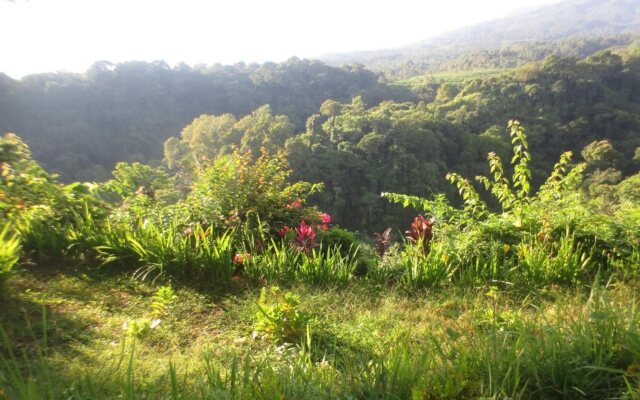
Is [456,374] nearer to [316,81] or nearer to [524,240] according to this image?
[524,240]

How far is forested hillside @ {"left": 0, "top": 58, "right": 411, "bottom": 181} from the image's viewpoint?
4400 cm

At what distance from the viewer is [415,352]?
5.83ft

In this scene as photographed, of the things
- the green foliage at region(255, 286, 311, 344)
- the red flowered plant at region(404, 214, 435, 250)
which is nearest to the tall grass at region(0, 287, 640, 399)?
the green foliage at region(255, 286, 311, 344)

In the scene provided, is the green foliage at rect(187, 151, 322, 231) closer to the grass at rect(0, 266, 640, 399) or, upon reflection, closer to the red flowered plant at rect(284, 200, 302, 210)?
the red flowered plant at rect(284, 200, 302, 210)

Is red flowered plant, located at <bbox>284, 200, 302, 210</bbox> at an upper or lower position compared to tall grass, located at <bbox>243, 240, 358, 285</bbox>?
upper

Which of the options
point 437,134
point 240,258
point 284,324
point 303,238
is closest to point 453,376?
point 284,324

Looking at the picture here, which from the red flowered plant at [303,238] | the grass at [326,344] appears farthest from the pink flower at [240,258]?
the red flowered plant at [303,238]

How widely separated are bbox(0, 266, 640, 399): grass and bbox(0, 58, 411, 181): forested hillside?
4184 cm

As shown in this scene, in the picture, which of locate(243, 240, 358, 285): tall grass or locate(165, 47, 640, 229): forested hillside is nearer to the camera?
locate(243, 240, 358, 285): tall grass

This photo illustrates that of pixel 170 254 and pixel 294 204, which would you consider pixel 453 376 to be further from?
pixel 294 204

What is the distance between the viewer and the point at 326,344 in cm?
216

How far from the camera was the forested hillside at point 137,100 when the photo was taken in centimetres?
4400

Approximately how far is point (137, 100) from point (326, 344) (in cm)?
6276

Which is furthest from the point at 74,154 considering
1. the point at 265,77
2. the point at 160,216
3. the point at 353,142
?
the point at 160,216
